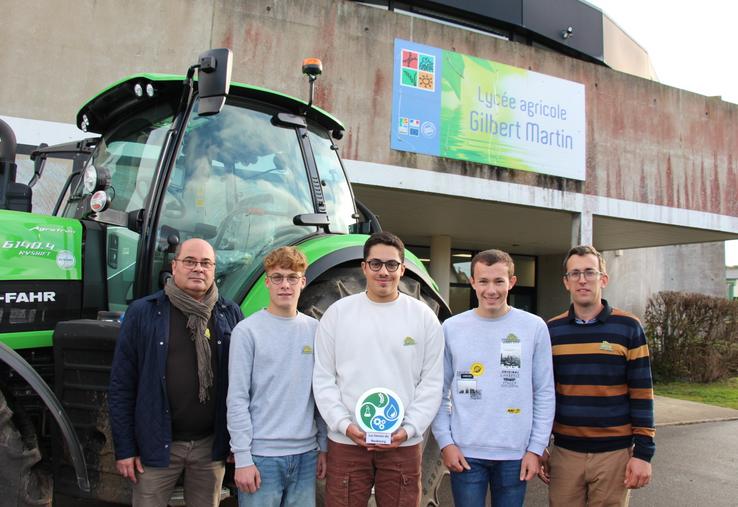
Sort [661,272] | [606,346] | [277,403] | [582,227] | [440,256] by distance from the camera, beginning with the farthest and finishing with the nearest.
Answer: [661,272], [440,256], [582,227], [606,346], [277,403]

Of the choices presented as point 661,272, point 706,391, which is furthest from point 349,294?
point 661,272

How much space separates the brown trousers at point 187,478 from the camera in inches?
95.7

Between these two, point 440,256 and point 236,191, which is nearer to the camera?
point 236,191

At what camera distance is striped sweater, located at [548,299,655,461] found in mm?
2604

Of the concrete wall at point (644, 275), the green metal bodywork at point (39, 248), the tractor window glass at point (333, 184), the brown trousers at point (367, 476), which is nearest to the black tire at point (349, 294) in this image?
the tractor window glass at point (333, 184)

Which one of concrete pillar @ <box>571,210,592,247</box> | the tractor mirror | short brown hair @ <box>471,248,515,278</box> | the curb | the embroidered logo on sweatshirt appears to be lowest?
the curb

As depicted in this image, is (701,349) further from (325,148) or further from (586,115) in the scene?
(325,148)

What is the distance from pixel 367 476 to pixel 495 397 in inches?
24.9

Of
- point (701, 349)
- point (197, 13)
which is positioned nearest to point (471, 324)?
point (197, 13)

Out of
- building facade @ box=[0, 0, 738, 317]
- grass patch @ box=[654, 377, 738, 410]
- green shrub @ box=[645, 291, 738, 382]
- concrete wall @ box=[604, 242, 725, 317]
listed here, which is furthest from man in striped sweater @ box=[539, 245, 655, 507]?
concrete wall @ box=[604, 242, 725, 317]

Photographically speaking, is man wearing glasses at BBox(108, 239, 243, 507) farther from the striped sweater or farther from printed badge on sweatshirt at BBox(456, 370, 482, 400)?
the striped sweater

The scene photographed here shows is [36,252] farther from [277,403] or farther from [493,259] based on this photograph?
[493,259]

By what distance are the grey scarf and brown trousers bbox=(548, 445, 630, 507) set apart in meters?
1.64

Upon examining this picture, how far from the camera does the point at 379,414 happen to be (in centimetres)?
233
